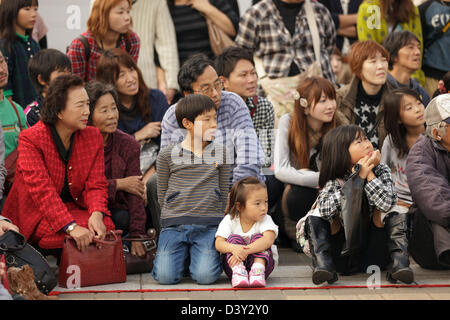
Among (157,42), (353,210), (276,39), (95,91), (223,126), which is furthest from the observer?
(157,42)

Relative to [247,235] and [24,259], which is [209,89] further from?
[24,259]

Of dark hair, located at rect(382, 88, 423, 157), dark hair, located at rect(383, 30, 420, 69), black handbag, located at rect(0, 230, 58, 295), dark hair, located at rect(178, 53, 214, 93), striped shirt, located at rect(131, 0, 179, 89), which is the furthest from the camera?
striped shirt, located at rect(131, 0, 179, 89)

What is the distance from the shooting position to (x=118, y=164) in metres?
5.86

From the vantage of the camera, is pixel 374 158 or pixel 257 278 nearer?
pixel 257 278

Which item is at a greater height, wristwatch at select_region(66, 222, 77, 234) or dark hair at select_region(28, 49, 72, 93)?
dark hair at select_region(28, 49, 72, 93)

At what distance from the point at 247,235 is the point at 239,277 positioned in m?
0.33

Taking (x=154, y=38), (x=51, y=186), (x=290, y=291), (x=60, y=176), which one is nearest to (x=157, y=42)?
→ (x=154, y=38)

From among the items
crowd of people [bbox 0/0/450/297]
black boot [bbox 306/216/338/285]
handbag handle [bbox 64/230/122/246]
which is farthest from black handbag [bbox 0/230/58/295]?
black boot [bbox 306/216/338/285]

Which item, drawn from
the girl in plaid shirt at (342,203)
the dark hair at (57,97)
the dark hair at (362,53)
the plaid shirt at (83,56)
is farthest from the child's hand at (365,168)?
the plaid shirt at (83,56)

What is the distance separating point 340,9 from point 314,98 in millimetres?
1968

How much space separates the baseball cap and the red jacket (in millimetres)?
2140

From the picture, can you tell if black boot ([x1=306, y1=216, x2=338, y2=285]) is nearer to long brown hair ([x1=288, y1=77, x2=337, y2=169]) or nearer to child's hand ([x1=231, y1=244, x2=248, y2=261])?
child's hand ([x1=231, y1=244, x2=248, y2=261])

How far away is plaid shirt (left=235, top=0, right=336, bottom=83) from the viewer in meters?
7.21
